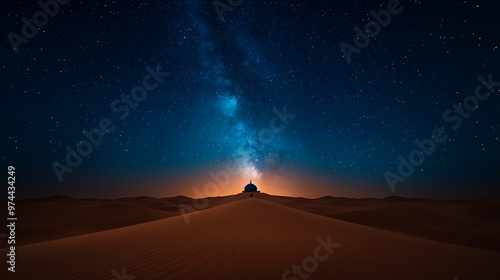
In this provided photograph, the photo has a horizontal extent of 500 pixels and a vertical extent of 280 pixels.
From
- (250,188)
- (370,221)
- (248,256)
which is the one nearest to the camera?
(248,256)

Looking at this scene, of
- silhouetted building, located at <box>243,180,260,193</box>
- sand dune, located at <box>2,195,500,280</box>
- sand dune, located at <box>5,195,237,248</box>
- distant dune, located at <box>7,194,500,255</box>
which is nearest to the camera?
sand dune, located at <box>2,195,500,280</box>

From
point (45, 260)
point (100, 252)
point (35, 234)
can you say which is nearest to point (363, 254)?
point (100, 252)

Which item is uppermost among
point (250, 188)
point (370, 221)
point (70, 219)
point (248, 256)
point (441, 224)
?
point (250, 188)

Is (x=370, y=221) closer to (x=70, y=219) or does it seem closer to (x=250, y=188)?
(x=70, y=219)

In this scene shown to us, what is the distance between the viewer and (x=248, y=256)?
4762mm

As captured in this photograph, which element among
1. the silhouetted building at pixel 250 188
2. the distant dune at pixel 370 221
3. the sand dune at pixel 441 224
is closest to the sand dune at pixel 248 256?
the sand dune at pixel 441 224

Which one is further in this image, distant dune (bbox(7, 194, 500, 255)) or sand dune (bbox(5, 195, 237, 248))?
sand dune (bbox(5, 195, 237, 248))

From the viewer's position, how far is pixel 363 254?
510 centimetres

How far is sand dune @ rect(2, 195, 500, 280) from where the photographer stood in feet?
13.5

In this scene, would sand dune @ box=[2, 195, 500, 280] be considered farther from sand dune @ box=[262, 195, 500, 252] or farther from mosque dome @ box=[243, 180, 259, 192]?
mosque dome @ box=[243, 180, 259, 192]

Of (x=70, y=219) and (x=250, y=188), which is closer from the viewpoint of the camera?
(x=70, y=219)

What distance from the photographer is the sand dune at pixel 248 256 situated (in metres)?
4.11

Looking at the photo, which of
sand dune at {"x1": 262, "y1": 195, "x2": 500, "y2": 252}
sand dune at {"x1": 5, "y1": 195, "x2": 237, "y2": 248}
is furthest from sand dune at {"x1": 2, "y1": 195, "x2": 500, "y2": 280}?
sand dune at {"x1": 5, "y1": 195, "x2": 237, "y2": 248}

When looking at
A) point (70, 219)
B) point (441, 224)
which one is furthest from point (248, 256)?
point (70, 219)
